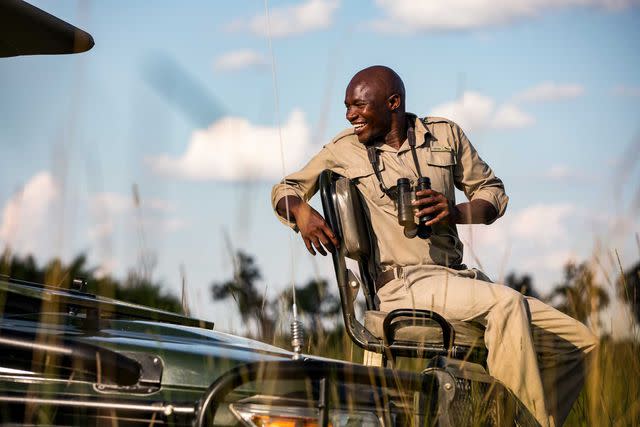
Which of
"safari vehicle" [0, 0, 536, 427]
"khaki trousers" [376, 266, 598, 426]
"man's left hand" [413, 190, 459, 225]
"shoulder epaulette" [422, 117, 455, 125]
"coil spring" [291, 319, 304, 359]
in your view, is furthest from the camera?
"shoulder epaulette" [422, 117, 455, 125]

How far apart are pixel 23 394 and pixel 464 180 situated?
2.71 meters

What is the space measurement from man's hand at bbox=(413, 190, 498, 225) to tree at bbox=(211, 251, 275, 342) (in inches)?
34.5

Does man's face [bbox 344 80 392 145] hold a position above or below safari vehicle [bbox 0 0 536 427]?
above

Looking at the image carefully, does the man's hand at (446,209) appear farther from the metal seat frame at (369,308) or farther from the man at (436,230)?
the metal seat frame at (369,308)

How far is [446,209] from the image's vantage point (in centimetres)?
420

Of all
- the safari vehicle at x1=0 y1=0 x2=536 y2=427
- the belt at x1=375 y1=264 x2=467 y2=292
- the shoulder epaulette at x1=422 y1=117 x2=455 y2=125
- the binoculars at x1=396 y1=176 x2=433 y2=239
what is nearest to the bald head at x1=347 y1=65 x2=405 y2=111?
the shoulder epaulette at x1=422 y1=117 x2=455 y2=125

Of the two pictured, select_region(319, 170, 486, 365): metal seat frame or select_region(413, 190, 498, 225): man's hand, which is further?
select_region(413, 190, 498, 225): man's hand

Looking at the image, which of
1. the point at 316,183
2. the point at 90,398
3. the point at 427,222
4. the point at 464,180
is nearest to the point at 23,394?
the point at 90,398

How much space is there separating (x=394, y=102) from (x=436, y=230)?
64 centimetres

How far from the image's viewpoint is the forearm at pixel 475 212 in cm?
434

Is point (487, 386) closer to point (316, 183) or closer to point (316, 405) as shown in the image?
point (316, 405)

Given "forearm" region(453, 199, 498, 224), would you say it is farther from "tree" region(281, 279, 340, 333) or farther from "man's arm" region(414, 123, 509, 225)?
"tree" region(281, 279, 340, 333)

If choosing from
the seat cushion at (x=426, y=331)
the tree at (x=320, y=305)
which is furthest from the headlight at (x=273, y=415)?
the seat cushion at (x=426, y=331)

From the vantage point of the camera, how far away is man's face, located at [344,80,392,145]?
15.1ft
